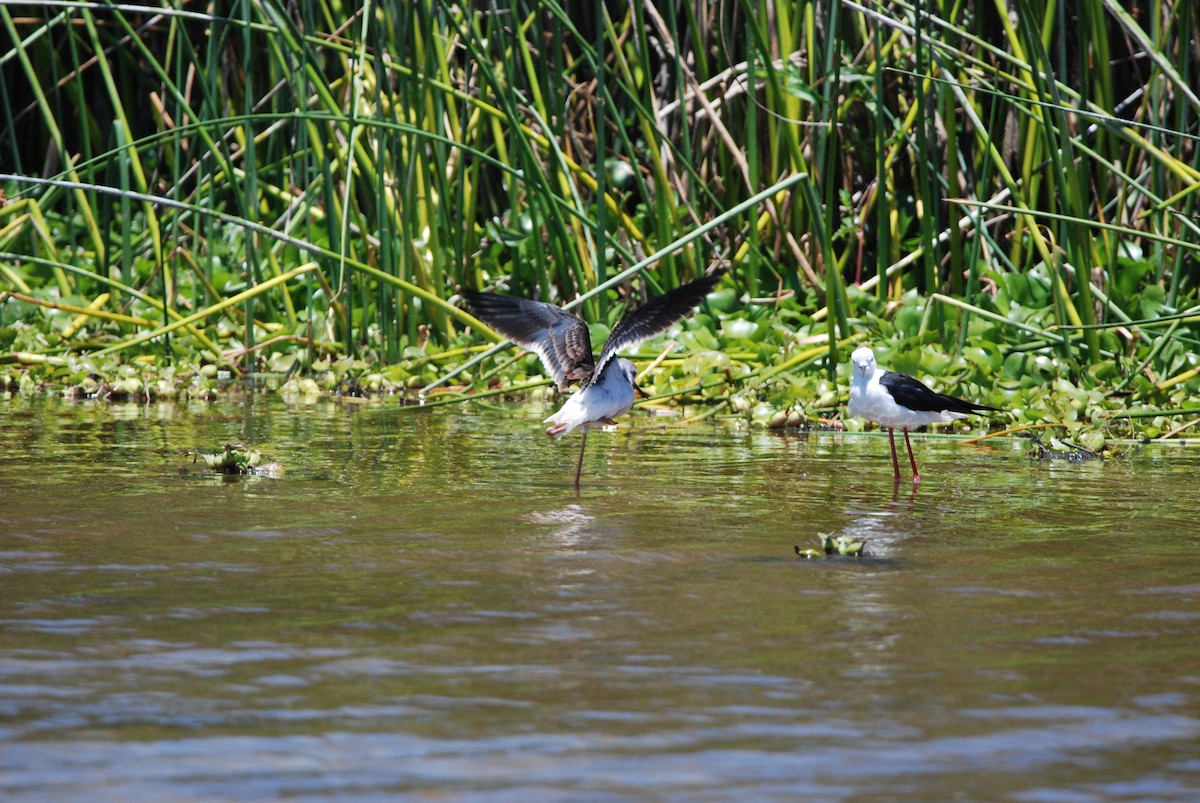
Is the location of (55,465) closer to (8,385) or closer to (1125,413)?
(8,385)

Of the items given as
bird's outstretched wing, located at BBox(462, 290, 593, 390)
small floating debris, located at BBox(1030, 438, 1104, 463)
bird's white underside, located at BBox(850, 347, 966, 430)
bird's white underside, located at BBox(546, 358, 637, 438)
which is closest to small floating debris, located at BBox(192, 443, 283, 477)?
bird's white underside, located at BBox(546, 358, 637, 438)

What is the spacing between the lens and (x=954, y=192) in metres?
7.29

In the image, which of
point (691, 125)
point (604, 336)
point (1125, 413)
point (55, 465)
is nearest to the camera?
point (55, 465)

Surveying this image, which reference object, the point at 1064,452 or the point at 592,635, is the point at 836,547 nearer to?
the point at 592,635

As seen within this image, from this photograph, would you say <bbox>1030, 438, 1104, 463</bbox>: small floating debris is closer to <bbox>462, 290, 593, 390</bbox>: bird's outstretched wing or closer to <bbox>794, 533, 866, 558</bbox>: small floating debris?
<bbox>462, 290, 593, 390</bbox>: bird's outstretched wing

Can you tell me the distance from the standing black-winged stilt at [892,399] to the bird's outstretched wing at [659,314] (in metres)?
0.65

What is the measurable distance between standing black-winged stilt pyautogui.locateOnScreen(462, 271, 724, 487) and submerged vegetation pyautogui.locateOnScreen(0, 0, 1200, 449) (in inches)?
24.3

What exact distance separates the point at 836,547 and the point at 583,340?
227 cm

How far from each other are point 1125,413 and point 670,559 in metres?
2.91

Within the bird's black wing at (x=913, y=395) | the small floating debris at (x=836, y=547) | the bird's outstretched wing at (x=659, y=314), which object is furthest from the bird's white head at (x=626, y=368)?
the small floating debris at (x=836, y=547)

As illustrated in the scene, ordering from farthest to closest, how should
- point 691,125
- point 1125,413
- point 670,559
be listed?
point 691,125, point 1125,413, point 670,559

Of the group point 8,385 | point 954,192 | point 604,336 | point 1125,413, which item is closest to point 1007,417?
point 1125,413

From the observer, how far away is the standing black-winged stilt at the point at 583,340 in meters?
5.67

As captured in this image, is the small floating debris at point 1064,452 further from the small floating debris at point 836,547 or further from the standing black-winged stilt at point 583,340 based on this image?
the small floating debris at point 836,547
